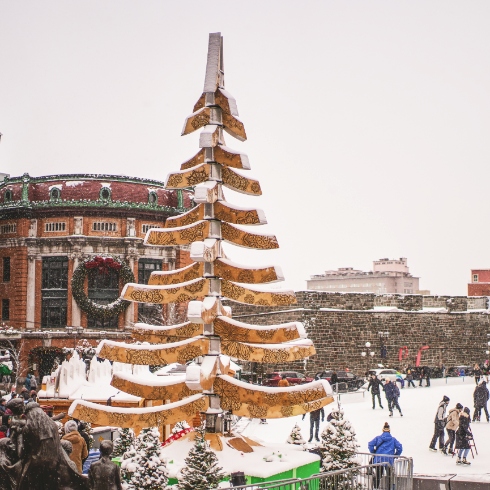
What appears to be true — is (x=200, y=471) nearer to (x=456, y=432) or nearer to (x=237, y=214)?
(x=237, y=214)

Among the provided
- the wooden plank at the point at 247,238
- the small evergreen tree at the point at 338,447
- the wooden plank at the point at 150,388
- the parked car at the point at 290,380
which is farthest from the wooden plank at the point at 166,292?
the parked car at the point at 290,380

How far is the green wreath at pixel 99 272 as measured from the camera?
160 ft

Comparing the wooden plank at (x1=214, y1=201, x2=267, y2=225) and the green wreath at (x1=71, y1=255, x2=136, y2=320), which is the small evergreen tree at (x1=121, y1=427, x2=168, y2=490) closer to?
the wooden plank at (x1=214, y1=201, x2=267, y2=225)

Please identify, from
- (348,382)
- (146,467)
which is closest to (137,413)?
(146,467)

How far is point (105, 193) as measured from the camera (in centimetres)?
5009

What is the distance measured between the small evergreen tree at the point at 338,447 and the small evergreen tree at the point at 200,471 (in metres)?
3.09

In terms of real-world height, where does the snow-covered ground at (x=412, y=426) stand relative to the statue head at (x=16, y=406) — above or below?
below

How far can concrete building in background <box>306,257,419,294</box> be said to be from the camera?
392 feet

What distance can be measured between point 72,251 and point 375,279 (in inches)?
3085

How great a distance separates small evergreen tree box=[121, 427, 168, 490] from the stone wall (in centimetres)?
3526

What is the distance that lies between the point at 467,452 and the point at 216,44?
1112 centimetres

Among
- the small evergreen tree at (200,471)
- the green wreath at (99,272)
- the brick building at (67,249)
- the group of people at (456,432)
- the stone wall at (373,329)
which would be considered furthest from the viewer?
the brick building at (67,249)

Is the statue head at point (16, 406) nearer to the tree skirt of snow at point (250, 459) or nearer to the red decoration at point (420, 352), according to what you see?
the tree skirt of snow at point (250, 459)

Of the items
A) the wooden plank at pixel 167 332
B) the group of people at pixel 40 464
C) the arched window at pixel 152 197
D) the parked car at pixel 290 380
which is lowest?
the parked car at pixel 290 380
